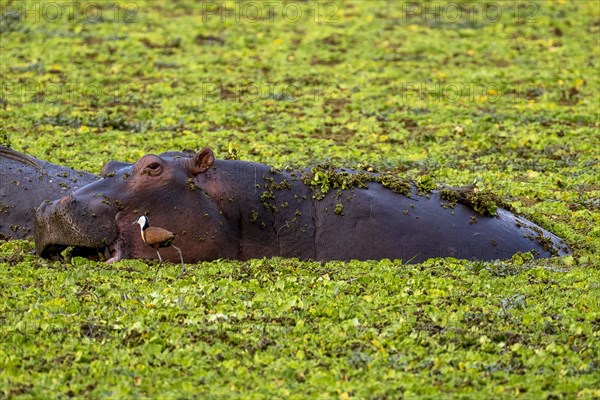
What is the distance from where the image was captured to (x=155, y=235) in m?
6.47

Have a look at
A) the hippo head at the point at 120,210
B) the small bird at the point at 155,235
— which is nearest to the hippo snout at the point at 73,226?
the hippo head at the point at 120,210

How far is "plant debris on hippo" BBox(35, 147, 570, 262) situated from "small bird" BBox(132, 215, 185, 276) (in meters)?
0.05

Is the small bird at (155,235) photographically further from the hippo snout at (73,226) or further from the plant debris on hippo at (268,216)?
the hippo snout at (73,226)

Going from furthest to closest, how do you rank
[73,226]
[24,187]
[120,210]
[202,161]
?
1. [24,187]
2. [202,161]
3. [120,210]
4. [73,226]

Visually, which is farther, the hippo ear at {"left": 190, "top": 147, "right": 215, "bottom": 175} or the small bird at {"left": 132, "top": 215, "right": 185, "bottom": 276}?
the hippo ear at {"left": 190, "top": 147, "right": 215, "bottom": 175}

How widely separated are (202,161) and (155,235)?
62cm

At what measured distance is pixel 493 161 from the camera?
1028 cm

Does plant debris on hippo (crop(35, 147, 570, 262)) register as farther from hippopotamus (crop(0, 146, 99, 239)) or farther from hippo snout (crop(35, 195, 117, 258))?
hippopotamus (crop(0, 146, 99, 239))

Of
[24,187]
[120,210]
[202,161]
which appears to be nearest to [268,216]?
[202,161]

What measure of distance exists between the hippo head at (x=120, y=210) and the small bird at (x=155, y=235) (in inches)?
2.3

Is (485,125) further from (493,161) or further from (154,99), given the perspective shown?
(154,99)

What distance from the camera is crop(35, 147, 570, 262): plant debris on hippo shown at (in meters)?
6.55

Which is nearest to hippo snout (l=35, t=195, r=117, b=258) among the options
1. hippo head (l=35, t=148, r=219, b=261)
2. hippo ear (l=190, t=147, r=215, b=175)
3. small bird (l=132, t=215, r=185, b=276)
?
hippo head (l=35, t=148, r=219, b=261)

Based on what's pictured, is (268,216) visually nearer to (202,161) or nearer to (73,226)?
(202,161)
